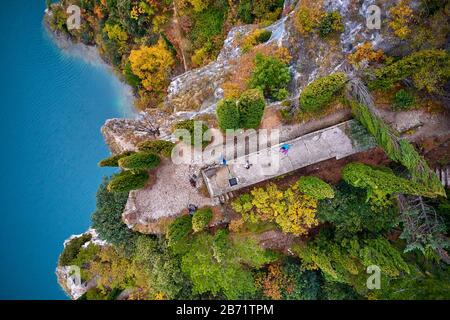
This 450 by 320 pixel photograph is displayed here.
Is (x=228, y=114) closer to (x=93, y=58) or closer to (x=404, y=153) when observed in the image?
(x=404, y=153)

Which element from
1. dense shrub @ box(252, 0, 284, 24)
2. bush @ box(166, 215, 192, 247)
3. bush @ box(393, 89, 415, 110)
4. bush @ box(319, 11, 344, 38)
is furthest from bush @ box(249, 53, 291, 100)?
bush @ box(166, 215, 192, 247)

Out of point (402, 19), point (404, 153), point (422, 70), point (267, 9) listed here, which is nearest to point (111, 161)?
point (404, 153)

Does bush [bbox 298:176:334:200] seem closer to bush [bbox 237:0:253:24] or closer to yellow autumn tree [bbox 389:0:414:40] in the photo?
yellow autumn tree [bbox 389:0:414:40]

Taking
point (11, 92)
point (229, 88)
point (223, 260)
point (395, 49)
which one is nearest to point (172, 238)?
point (223, 260)

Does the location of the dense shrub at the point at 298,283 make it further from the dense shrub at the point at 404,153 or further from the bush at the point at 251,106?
the bush at the point at 251,106

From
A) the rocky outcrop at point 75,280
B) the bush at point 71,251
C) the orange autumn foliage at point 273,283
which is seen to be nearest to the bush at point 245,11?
the orange autumn foliage at point 273,283

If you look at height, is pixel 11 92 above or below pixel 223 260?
above
